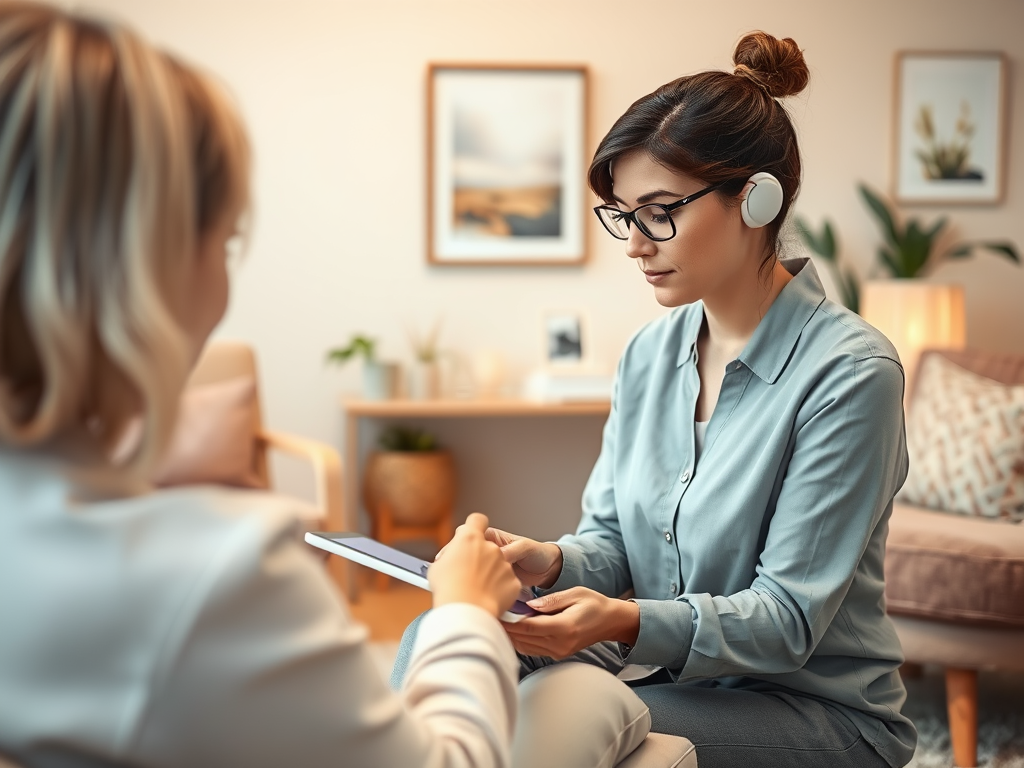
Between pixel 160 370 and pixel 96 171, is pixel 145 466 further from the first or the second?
pixel 96 171

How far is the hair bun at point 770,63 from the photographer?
1.50 meters

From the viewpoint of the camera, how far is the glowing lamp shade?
357 centimetres

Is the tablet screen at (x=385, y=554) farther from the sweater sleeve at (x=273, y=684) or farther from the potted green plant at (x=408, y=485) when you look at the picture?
the potted green plant at (x=408, y=485)

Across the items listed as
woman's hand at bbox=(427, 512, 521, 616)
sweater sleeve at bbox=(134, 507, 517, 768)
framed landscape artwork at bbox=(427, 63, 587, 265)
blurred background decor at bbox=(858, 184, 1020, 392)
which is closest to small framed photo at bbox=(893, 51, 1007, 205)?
blurred background decor at bbox=(858, 184, 1020, 392)

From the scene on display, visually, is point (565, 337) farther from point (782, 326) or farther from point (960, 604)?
point (782, 326)

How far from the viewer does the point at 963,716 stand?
2.27 meters

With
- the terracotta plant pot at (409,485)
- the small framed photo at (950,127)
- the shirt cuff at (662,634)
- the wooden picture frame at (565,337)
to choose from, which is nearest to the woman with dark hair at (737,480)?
the shirt cuff at (662,634)

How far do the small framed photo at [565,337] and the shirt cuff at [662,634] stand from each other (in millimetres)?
2678

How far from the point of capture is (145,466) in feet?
2.20

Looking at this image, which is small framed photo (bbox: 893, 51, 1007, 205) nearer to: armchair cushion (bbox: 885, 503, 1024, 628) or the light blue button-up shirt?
armchair cushion (bbox: 885, 503, 1024, 628)

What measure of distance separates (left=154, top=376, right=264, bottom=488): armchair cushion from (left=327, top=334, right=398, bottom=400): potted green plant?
2.01 ft

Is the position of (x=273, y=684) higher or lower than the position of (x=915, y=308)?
lower

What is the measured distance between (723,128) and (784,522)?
0.54 m

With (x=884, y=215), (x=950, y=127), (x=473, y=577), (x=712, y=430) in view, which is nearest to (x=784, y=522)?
(x=712, y=430)
